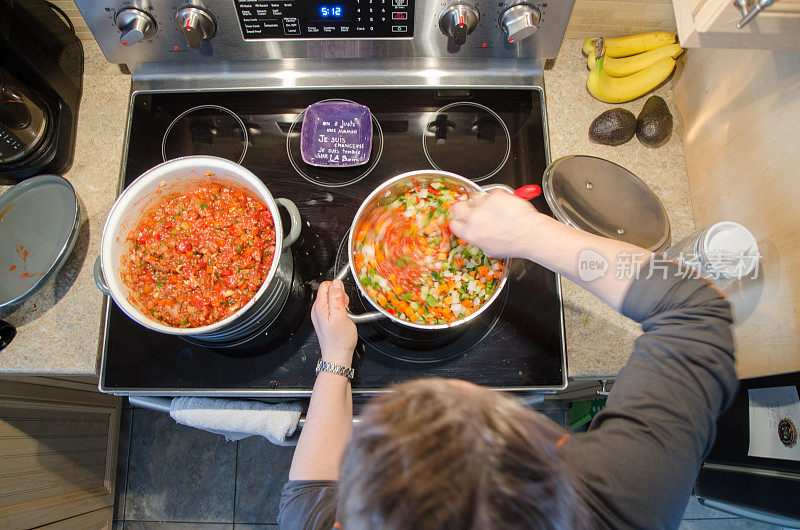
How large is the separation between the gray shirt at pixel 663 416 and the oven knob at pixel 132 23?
1205 millimetres

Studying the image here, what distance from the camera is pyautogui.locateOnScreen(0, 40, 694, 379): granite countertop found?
116 cm

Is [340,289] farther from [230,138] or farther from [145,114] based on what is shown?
[145,114]

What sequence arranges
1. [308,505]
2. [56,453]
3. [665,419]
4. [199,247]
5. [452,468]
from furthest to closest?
1. [56,453]
2. [199,247]
3. [308,505]
4. [665,419]
5. [452,468]

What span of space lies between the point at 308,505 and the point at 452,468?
43cm

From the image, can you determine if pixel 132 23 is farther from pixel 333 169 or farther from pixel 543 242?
pixel 543 242

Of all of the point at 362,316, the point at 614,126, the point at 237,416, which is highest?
the point at 614,126

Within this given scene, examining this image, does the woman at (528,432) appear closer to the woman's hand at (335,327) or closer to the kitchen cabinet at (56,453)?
the woman's hand at (335,327)

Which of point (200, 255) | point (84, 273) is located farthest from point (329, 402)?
point (84, 273)

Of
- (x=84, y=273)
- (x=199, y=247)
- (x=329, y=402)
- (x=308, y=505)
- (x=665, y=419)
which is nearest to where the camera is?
(x=665, y=419)

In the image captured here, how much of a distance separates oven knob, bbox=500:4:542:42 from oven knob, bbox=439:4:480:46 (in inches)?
2.8

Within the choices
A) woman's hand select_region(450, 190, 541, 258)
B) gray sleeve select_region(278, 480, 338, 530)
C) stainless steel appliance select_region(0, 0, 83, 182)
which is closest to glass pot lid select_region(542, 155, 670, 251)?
woman's hand select_region(450, 190, 541, 258)

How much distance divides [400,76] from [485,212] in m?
0.59

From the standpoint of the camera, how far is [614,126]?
124 centimetres

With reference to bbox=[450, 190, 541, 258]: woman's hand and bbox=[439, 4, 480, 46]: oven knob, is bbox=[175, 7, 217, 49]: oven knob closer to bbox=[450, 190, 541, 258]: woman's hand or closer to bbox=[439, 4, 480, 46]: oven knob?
bbox=[439, 4, 480, 46]: oven knob
